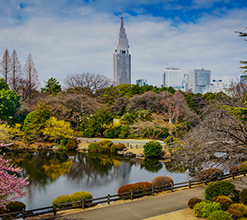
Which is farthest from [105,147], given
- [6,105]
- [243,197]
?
[243,197]

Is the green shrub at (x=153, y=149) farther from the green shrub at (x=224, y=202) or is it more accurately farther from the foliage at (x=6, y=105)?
the foliage at (x=6, y=105)

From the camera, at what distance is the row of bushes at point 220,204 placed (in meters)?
9.46

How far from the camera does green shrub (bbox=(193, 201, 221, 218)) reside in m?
10.1

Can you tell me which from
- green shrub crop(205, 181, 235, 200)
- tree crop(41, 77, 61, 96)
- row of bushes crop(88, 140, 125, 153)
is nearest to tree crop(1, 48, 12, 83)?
tree crop(41, 77, 61, 96)

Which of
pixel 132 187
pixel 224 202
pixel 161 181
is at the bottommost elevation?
pixel 161 181

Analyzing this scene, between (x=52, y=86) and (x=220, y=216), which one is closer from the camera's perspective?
(x=220, y=216)

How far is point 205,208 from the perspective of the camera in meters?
10.2

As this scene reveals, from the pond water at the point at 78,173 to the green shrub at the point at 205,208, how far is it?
3.29m

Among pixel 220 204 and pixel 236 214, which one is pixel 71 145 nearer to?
pixel 220 204

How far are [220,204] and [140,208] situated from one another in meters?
4.03

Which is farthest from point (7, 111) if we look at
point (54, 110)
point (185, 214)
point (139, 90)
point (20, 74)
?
point (185, 214)

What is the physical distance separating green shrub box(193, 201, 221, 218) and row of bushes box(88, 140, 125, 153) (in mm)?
24818

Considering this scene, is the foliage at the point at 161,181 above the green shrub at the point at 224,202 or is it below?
below

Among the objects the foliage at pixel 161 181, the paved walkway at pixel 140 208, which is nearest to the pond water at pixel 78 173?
the foliage at pixel 161 181
